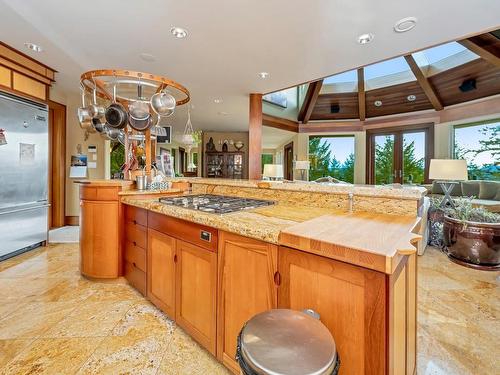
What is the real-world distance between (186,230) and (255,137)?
11.1ft

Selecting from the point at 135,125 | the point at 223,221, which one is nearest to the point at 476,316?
the point at 223,221

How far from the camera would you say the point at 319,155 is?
816 cm

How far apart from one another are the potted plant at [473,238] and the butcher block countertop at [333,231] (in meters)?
2.49

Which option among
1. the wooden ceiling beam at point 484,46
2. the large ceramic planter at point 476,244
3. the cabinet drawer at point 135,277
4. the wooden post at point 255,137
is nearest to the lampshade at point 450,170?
the large ceramic planter at point 476,244

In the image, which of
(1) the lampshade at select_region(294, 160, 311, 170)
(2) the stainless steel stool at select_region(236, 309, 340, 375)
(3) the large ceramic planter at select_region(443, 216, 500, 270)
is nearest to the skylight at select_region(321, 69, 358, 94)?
(1) the lampshade at select_region(294, 160, 311, 170)

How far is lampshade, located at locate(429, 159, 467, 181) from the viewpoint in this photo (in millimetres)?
3646

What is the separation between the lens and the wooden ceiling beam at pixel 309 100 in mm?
6245

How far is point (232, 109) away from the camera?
221 inches

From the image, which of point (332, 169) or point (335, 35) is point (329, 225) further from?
point (332, 169)

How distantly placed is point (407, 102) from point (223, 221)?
7.24 meters

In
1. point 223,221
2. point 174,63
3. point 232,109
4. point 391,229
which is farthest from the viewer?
point 232,109

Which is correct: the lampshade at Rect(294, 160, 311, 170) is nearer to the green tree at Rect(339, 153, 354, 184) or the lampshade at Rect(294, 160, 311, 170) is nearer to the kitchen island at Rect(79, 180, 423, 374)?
the green tree at Rect(339, 153, 354, 184)

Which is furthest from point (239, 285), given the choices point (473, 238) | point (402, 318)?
point (473, 238)

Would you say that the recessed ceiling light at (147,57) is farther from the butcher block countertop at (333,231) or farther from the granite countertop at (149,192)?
the butcher block countertop at (333,231)
